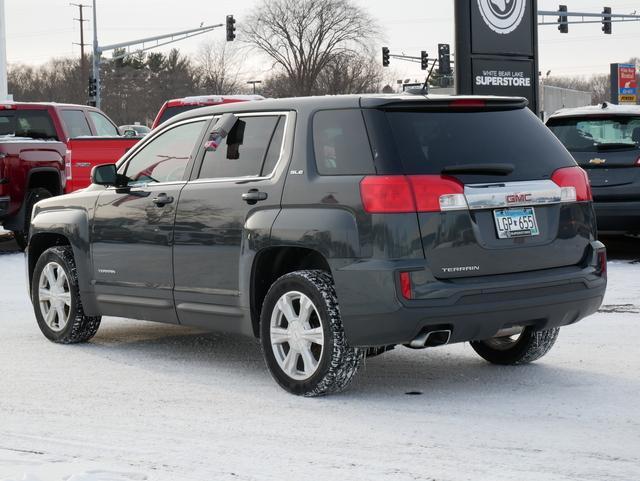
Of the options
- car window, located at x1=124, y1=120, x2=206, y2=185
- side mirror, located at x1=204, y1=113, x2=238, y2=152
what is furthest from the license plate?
car window, located at x1=124, y1=120, x2=206, y2=185

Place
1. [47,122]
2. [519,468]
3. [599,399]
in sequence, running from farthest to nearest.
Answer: [47,122], [599,399], [519,468]

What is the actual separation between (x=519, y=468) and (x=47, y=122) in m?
13.5

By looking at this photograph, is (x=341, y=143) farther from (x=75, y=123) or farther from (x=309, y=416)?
(x=75, y=123)

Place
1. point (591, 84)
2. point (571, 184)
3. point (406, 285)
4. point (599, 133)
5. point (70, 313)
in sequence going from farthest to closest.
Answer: point (591, 84) → point (599, 133) → point (70, 313) → point (571, 184) → point (406, 285)

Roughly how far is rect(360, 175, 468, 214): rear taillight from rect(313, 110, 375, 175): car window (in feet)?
0.37

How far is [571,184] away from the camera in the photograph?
22.3ft

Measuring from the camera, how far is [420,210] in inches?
245

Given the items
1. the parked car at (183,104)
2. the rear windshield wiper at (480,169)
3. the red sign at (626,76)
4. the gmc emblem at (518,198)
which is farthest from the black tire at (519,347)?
the red sign at (626,76)

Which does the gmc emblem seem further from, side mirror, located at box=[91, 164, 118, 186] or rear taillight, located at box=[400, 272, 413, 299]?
side mirror, located at box=[91, 164, 118, 186]

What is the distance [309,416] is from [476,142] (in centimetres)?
175

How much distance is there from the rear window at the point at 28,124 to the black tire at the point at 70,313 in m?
8.96

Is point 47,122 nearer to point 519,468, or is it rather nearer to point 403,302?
point 403,302

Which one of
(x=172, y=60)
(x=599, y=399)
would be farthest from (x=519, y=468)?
(x=172, y=60)

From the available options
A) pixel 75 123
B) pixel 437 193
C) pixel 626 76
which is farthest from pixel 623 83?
pixel 437 193
